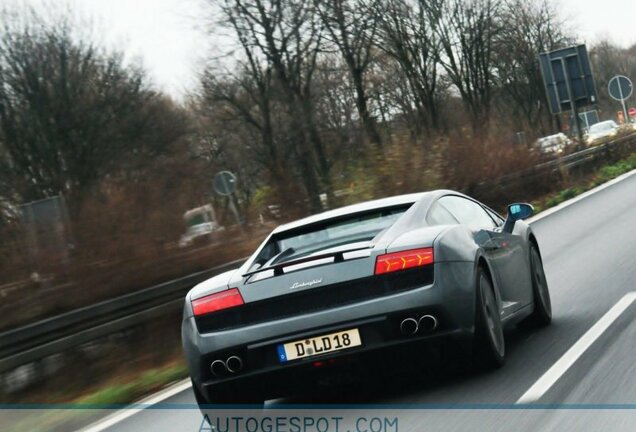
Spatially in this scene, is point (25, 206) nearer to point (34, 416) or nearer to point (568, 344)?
point (34, 416)

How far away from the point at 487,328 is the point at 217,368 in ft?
5.11

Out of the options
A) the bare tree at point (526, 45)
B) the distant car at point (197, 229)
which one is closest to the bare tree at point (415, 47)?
the bare tree at point (526, 45)

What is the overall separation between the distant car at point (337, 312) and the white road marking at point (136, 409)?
4.96 ft

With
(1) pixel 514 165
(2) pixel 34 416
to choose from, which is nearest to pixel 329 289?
(2) pixel 34 416

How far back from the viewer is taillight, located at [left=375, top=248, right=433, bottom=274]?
20.3ft

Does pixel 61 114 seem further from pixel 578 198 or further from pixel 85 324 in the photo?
pixel 85 324

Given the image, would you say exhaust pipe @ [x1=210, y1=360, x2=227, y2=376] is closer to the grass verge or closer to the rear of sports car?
the rear of sports car

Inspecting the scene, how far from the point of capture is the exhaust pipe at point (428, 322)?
6.14 meters

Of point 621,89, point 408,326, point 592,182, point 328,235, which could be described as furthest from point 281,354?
point 621,89

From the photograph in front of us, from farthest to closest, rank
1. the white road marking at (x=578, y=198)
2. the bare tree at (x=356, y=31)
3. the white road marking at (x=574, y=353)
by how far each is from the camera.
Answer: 1. the bare tree at (x=356, y=31)
2. the white road marking at (x=578, y=198)
3. the white road marking at (x=574, y=353)

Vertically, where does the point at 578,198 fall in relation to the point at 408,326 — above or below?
below

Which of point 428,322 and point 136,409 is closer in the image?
point 428,322

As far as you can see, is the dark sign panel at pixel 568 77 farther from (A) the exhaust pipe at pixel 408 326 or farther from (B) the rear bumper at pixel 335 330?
(A) the exhaust pipe at pixel 408 326

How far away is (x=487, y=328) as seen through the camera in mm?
6566
